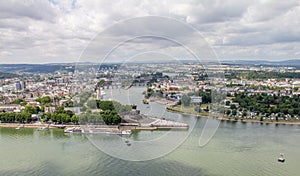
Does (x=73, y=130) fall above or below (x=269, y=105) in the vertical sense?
below

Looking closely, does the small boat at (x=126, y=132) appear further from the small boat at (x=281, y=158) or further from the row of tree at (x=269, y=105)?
the row of tree at (x=269, y=105)

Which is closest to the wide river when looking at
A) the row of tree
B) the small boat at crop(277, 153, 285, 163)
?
the small boat at crop(277, 153, 285, 163)

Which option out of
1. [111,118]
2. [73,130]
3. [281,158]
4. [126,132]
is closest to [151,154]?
[281,158]

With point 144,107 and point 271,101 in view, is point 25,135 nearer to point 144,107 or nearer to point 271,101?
point 144,107

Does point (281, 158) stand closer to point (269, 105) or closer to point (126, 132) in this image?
point (126, 132)

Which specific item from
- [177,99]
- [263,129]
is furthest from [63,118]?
[263,129]

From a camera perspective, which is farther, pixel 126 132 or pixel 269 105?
pixel 269 105

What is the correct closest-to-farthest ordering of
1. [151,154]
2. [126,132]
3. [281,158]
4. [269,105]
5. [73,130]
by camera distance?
1. [151,154]
2. [281,158]
3. [126,132]
4. [73,130]
5. [269,105]

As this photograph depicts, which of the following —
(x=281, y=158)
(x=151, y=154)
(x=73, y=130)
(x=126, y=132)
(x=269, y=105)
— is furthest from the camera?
(x=269, y=105)

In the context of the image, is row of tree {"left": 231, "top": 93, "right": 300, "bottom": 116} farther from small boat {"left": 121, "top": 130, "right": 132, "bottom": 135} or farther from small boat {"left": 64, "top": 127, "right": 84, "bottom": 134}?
small boat {"left": 64, "top": 127, "right": 84, "bottom": 134}
